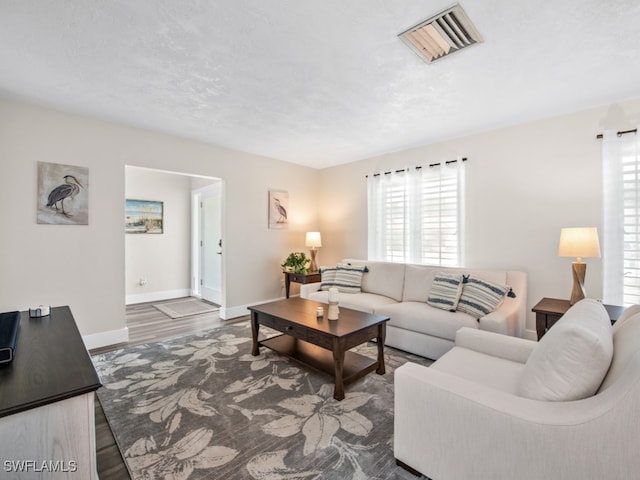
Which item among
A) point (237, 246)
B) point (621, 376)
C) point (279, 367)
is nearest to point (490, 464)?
point (621, 376)

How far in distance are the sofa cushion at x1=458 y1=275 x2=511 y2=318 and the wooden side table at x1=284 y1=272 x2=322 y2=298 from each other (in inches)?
89.8

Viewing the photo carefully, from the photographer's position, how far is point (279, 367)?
2791mm

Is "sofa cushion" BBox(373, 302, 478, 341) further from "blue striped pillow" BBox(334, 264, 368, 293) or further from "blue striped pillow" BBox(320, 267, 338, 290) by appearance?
"blue striped pillow" BBox(320, 267, 338, 290)

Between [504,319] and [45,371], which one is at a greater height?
[45,371]

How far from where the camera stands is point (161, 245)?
5.79 m

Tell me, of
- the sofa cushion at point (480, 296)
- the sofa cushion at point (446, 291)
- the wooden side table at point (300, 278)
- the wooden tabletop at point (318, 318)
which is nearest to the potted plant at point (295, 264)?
the wooden side table at point (300, 278)

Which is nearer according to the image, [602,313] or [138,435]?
[602,313]

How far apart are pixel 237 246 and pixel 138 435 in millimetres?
2939

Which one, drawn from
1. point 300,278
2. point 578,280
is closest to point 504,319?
point 578,280

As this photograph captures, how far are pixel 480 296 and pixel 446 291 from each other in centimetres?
33

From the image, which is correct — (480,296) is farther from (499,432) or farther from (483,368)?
(499,432)

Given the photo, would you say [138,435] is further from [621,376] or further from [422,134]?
[422,134]

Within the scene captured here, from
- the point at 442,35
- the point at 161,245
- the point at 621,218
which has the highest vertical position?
the point at 442,35

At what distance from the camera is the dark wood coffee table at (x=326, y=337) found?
232cm
